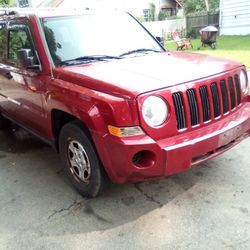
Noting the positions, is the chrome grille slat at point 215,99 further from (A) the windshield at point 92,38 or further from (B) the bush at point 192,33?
(B) the bush at point 192,33

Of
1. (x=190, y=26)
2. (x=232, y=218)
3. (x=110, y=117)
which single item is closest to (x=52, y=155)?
(x=110, y=117)

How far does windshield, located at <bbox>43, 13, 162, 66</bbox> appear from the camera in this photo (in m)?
4.17

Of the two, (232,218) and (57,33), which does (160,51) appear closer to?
(57,33)

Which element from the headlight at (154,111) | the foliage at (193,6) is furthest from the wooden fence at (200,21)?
the headlight at (154,111)

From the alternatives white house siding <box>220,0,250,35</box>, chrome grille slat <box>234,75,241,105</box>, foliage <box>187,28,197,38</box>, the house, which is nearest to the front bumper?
chrome grille slat <box>234,75,241,105</box>

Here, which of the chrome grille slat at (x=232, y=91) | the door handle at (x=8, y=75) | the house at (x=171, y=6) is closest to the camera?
the chrome grille slat at (x=232, y=91)

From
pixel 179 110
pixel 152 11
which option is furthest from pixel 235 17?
pixel 179 110

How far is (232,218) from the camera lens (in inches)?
135

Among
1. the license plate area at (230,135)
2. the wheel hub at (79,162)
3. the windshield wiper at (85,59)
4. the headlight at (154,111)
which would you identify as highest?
the windshield wiper at (85,59)

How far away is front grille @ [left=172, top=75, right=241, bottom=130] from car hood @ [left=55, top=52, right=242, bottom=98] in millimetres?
122

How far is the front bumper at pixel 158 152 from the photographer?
3166 mm

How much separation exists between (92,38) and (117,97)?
138 cm

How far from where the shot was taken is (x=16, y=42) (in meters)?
4.85

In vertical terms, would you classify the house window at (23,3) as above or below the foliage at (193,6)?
above
